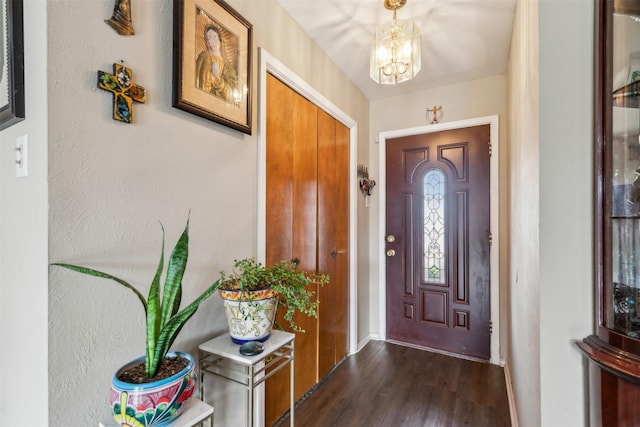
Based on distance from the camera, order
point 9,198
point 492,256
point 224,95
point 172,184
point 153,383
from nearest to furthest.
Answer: point 153,383 < point 9,198 < point 172,184 < point 224,95 < point 492,256

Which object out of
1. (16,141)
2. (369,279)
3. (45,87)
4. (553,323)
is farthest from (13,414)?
(369,279)

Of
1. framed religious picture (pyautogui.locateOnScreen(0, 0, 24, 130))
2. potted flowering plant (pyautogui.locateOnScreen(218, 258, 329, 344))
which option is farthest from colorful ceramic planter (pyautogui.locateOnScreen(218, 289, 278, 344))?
framed religious picture (pyautogui.locateOnScreen(0, 0, 24, 130))

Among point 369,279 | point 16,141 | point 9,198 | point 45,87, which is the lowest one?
point 369,279

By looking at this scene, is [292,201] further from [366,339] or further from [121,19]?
[366,339]

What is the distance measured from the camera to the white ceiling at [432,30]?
176 centimetres

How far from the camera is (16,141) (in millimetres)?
953

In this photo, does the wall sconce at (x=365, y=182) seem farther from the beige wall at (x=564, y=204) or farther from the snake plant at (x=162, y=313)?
the snake plant at (x=162, y=313)

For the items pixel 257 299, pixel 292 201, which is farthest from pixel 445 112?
pixel 257 299

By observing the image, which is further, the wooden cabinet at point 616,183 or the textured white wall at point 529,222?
the textured white wall at point 529,222

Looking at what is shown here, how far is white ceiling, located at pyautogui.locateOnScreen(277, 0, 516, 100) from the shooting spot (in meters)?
1.76

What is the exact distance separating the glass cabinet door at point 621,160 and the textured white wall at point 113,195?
134cm

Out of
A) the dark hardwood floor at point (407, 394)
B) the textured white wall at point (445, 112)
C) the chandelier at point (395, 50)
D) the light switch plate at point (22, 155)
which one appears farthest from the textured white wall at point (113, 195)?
the textured white wall at point (445, 112)

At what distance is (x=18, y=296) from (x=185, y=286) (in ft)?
1.60

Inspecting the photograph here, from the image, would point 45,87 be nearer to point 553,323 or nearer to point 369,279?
point 553,323
